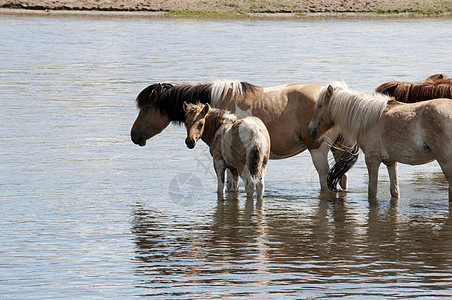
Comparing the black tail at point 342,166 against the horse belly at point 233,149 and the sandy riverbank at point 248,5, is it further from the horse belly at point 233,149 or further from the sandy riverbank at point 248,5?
the sandy riverbank at point 248,5

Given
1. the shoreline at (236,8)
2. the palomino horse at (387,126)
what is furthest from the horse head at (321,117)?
the shoreline at (236,8)

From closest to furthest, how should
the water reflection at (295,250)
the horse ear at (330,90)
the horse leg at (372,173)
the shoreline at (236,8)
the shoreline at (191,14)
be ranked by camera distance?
the water reflection at (295,250) → the horse leg at (372,173) → the horse ear at (330,90) → the shoreline at (191,14) → the shoreline at (236,8)

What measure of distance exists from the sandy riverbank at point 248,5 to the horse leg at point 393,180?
112 feet

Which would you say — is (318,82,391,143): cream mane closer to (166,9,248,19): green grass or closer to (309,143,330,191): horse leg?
(309,143,330,191): horse leg

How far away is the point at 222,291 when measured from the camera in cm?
573

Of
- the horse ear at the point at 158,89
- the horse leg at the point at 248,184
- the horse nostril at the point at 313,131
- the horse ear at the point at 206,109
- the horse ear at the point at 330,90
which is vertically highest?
the horse ear at the point at 330,90

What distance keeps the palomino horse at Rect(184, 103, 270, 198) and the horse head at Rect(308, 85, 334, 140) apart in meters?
0.66

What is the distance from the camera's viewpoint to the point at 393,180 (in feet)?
29.2

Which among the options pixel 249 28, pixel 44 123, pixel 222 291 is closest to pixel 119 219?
pixel 222 291

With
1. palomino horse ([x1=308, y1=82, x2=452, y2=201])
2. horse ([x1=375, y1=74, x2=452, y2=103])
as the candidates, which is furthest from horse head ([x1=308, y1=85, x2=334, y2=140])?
horse ([x1=375, y1=74, x2=452, y2=103])

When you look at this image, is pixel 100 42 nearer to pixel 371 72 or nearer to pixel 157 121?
pixel 371 72

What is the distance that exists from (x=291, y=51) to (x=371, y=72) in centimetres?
615

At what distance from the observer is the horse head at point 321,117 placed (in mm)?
8758

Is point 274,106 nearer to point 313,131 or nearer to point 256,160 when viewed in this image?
point 313,131
